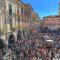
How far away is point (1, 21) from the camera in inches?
1112

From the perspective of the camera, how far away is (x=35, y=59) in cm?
2078

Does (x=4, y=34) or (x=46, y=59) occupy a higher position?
(x=4, y=34)

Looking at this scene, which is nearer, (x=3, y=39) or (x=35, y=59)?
(x=35, y=59)

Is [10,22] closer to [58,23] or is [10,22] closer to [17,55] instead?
[17,55]

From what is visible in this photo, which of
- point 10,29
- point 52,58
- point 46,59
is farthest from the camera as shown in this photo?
point 10,29

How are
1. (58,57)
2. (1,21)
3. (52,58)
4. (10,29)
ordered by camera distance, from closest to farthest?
(52,58) < (58,57) < (1,21) < (10,29)

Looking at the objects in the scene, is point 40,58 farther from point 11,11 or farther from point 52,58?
point 11,11

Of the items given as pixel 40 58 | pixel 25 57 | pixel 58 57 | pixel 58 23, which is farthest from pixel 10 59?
pixel 58 23

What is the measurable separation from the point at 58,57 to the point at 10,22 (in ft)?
39.2

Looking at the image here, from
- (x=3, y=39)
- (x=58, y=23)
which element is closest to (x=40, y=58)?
(x=3, y=39)

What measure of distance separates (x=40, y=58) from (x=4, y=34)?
8.90 metres

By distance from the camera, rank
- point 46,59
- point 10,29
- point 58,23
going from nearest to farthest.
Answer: point 46,59
point 10,29
point 58,23

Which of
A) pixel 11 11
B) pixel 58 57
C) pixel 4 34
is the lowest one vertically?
pixel 58 57

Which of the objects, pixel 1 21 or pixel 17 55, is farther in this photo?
pixel 1 21
